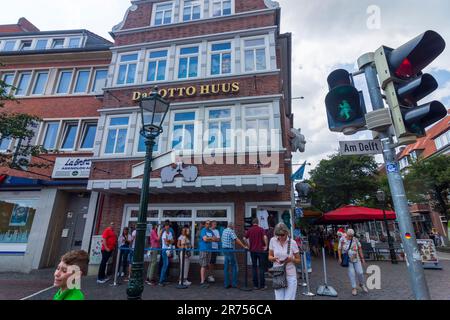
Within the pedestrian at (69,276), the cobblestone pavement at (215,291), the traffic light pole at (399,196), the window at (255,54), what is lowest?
the cobblestone pavement at (215,291)

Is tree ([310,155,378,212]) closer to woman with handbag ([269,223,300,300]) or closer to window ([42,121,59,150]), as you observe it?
window ([42,121,59,150])

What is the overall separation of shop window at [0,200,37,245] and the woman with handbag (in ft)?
40.6

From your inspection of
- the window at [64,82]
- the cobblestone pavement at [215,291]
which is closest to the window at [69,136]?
the window at [64,82]

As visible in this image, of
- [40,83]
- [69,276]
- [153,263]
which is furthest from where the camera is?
[40,83]

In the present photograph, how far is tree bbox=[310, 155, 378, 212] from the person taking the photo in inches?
1296

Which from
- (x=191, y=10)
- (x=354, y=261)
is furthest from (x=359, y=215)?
(x=191, y=10)

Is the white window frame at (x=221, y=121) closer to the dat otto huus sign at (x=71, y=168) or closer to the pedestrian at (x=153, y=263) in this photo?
the pedestrian at (x=153, y=263)

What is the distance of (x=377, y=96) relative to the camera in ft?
9.07

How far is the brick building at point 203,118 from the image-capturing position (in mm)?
9562

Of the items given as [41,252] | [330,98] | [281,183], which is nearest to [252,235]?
[281,183]

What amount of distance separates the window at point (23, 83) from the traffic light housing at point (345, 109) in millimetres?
17343

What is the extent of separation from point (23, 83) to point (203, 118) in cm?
1209

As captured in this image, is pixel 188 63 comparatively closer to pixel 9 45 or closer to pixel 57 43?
pixel 57 43

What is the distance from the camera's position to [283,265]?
445 centimetres
